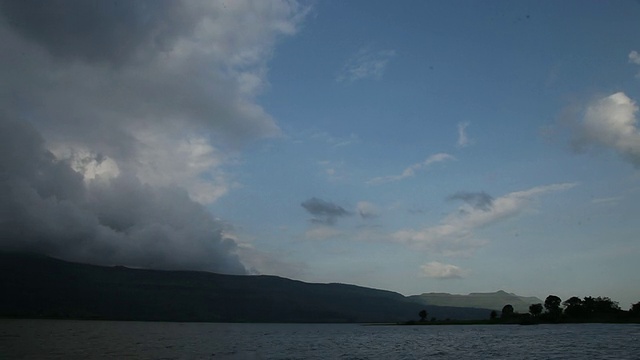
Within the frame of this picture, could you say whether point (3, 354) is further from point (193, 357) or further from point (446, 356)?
point (446, 356)

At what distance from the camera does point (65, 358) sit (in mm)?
91812

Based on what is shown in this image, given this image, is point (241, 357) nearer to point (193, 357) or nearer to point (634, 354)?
point (193, 357)

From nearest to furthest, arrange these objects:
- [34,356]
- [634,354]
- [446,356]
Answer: [634,354] → [34,356] → [446,356]

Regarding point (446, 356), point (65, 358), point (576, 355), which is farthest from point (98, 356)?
point (576, 355)

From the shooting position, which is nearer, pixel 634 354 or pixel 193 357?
pixel 634 354

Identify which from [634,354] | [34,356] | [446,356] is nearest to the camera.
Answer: [634,354]

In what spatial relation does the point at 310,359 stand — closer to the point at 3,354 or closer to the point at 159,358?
the point at 159,358

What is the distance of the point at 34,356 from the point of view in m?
95.2

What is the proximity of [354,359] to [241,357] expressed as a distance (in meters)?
22.7

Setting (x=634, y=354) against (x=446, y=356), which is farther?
(x=446, y=356)

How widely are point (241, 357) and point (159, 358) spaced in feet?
51.7

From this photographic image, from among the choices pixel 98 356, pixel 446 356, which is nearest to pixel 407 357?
pixel 446 356

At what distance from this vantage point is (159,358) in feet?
313

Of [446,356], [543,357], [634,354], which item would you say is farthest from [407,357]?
[634,354]
